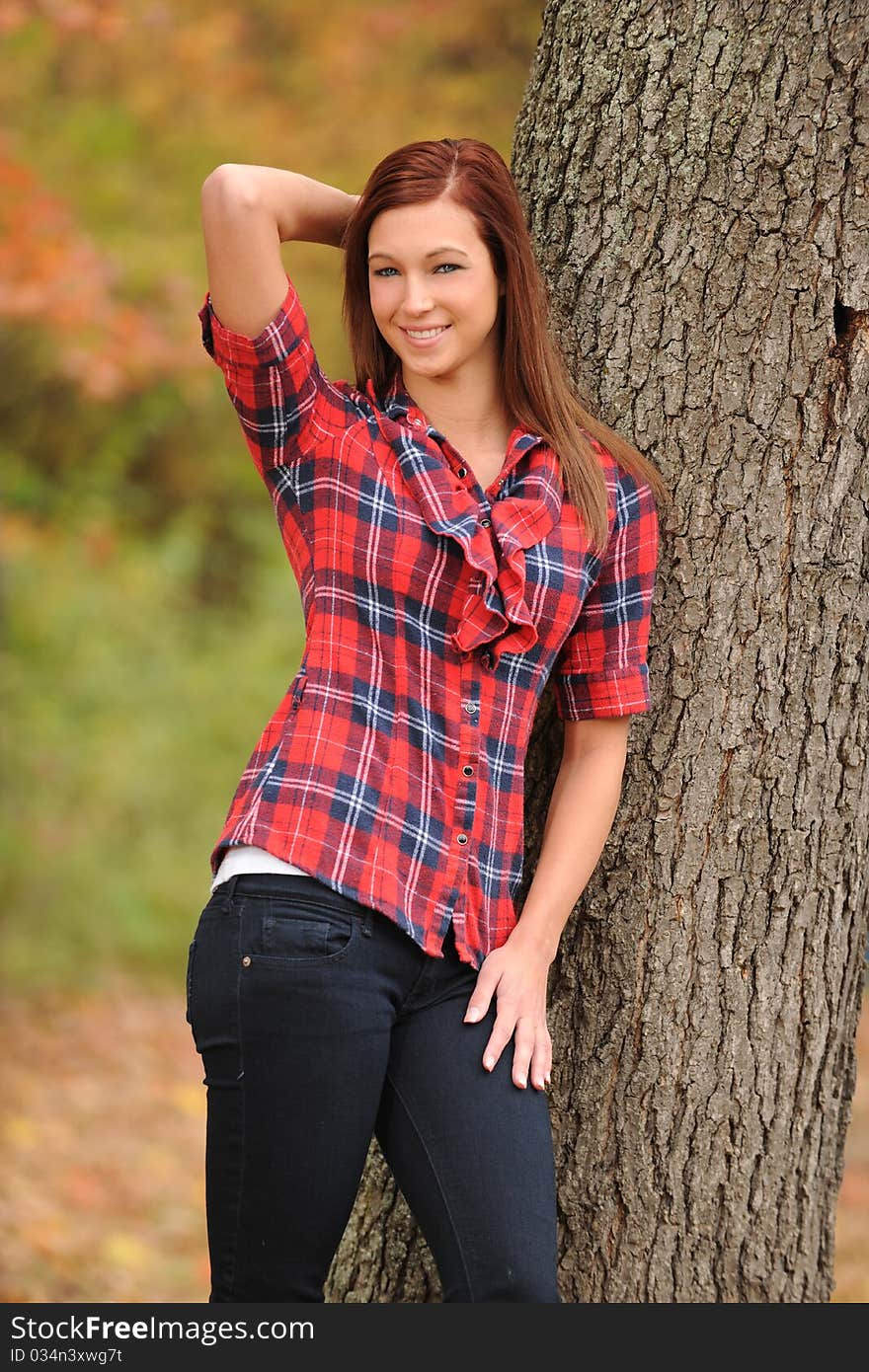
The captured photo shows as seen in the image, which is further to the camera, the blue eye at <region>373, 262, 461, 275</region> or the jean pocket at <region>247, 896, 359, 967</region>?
the blue eye at <region>373, 262, 461, 275</region>

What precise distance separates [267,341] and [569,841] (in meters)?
0.90

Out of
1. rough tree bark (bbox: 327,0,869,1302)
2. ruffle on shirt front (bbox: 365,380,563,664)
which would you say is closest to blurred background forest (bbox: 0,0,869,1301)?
rough tree bark (bbox: 327,0,869,1302)

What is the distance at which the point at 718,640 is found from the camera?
7.85 feet

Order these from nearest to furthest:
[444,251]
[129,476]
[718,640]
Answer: [444,251] → [718,640] → [129,476]

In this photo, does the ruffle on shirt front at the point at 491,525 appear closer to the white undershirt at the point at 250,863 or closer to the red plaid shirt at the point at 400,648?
the red plaid shirt at the point at 400,648

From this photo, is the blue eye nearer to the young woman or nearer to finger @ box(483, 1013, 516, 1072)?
the young woman

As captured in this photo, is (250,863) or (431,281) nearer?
(250,863)

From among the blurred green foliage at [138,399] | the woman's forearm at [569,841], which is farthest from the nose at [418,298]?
the blurred green foliage at [138,399]

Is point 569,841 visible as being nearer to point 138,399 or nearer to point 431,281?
point 431,281

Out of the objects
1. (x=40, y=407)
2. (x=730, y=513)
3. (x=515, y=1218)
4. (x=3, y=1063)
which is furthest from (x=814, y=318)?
(x=40, y=407)

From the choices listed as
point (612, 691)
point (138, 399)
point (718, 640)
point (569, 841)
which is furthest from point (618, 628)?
point (138, 399)

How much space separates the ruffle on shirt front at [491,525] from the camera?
6.70 feet

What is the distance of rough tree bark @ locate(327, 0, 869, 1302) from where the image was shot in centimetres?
232

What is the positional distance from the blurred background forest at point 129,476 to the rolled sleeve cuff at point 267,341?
13.2 ft
